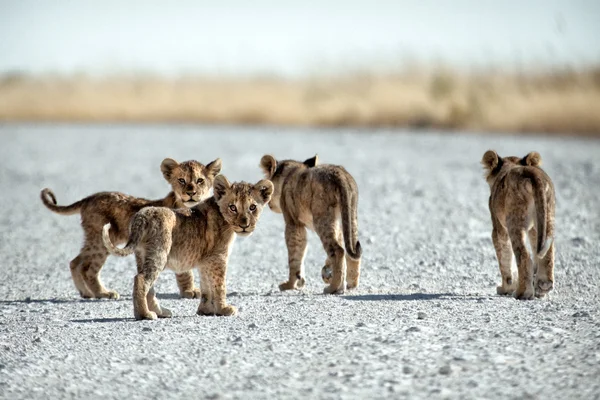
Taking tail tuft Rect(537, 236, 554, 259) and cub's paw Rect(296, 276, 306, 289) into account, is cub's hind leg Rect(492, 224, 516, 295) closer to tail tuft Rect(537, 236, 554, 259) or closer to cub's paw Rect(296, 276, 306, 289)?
tail tuft Rect(537, 236, 554, 259)

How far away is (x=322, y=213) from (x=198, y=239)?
5.06 feet

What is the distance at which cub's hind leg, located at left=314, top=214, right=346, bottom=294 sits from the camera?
9.41 meters

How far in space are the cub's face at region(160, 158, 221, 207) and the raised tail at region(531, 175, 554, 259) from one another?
2.89 meters

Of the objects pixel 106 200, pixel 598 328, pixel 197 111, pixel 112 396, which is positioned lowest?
pixel 112 396

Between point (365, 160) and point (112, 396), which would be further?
point (365, 160)

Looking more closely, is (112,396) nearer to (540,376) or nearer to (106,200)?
(540,376)

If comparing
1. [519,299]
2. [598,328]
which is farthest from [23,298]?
[598,328]

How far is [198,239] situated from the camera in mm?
8469

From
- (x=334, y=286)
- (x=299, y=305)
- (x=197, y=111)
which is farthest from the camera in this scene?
(x=197, y=111)

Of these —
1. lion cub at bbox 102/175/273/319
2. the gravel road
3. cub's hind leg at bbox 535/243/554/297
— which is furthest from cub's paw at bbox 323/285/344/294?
cub's hind leg at bbox 535/243/554/297

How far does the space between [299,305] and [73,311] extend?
1.90m

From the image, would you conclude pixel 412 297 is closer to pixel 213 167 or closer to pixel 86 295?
pixel 213 167

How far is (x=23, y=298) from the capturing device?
32.5 ft

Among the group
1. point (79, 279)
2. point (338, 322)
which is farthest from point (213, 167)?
point (338, 322)
